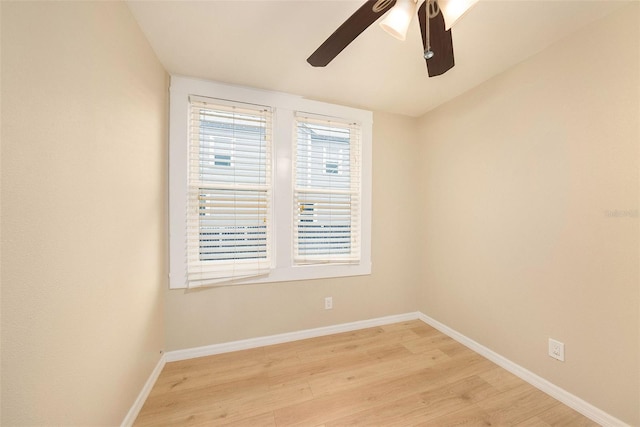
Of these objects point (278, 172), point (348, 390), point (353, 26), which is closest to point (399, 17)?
point (353, 26)

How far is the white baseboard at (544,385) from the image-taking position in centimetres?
137

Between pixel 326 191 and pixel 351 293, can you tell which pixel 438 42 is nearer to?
pixel 326 191

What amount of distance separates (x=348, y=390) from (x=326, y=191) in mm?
1662

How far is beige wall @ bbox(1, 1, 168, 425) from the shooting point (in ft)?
2.30

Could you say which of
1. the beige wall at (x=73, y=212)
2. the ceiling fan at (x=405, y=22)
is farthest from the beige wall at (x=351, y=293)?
the ceiling fan at (x=405, y=22)

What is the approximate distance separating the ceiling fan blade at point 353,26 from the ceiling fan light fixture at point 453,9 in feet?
0.72

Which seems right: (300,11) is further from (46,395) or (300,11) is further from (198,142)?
(46,395)

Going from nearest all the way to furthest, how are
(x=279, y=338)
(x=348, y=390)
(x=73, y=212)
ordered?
(x=73, y=212), (x=348, y=390), (x=279, y=338)

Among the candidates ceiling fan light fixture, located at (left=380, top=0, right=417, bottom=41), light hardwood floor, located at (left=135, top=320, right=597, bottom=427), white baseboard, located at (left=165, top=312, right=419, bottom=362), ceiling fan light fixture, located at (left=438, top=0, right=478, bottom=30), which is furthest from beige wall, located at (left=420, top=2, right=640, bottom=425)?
ceiling fan light fixture, located at (left=380, top=0, right=417, bottom=41)

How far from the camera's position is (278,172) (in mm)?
2223

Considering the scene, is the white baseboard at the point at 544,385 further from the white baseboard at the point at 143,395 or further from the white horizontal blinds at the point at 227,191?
the white baseboard at the point at 143,395

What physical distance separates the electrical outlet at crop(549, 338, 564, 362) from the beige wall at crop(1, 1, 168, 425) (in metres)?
2.65

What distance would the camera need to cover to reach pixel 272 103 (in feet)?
7.16

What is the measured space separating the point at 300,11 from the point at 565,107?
1.81 metres
